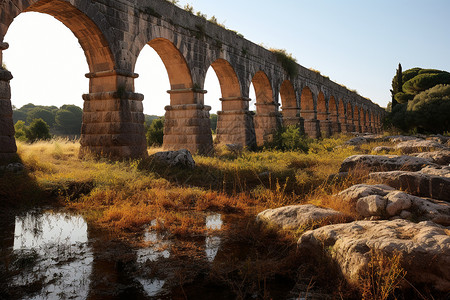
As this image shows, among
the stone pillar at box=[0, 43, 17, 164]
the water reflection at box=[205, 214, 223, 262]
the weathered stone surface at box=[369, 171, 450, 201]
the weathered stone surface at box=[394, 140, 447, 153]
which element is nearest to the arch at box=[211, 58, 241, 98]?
the weathered stone surface at box=[394, 140, 447, 153]

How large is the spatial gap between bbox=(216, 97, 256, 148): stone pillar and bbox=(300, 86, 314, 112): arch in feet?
26.1

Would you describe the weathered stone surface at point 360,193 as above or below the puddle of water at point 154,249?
above

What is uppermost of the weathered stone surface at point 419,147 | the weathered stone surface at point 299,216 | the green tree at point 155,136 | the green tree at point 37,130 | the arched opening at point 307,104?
the arched opening at point 307,104

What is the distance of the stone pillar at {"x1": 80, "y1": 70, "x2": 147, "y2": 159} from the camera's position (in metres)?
8.14

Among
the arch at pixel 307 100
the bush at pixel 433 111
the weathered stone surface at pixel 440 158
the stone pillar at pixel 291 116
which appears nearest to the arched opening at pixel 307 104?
the arch at pixel 307 100

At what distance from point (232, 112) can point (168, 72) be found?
3.37m

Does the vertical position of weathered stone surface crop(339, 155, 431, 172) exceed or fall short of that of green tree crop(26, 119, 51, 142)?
it falls short

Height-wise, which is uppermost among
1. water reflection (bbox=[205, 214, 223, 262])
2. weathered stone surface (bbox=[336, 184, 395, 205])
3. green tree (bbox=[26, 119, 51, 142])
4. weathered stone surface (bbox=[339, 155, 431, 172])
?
green tree (bbox=[26, 119, 51, 142])

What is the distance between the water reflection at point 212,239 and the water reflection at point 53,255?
3.38 feet

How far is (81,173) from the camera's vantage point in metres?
6.18

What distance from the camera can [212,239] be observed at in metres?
3.79

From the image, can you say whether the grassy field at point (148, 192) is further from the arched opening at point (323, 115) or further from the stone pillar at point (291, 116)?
the arched opening at point (323, 115)

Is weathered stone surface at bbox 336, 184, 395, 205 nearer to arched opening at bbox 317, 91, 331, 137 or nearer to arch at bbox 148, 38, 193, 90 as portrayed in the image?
arch at bbox 148, 38, 193, 90

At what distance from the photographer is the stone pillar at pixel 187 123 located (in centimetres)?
1070
